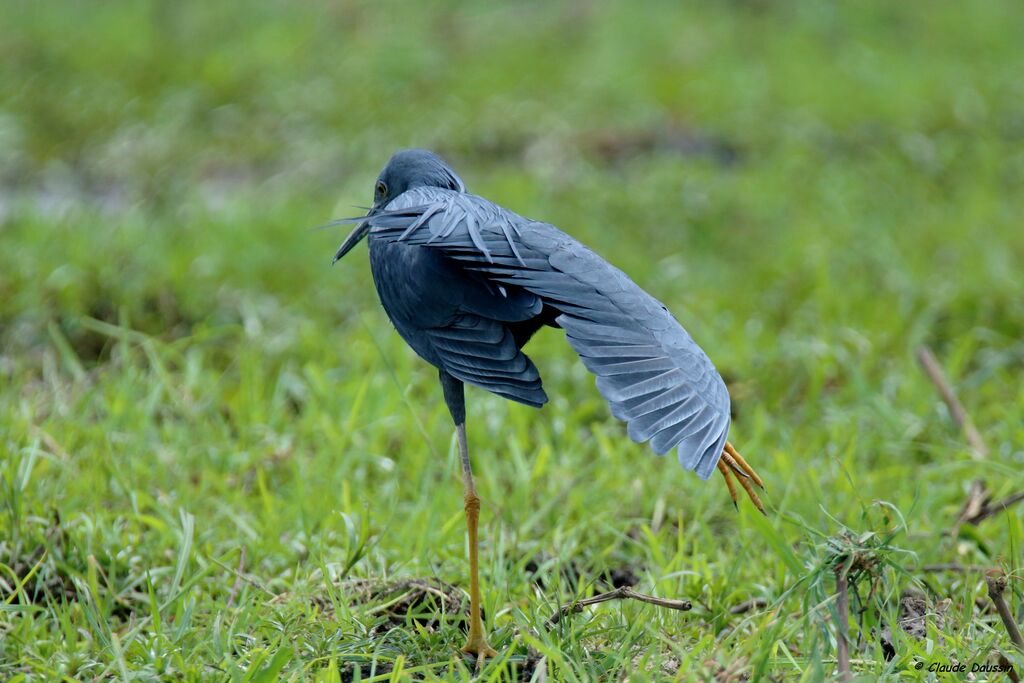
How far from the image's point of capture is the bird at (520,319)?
2.20m

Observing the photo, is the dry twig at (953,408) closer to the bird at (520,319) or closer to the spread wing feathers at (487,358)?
the bird at (520,319)

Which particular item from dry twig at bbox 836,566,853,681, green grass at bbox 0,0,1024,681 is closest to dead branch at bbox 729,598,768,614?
green grass at bbox 0,0,1024,681

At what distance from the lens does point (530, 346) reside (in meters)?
4.80

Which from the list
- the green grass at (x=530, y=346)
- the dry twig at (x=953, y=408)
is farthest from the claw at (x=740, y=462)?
the dry twig at (x=953, y=408)

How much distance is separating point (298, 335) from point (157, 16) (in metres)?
5.09

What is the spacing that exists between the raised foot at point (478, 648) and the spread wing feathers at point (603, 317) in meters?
0.60

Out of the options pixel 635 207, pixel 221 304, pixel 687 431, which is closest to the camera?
pixel 687 431

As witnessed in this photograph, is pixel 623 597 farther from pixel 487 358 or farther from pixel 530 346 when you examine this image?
pixel 530 346

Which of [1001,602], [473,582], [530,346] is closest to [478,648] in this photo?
[473,582]

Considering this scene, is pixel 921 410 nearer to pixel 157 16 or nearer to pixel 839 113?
pixel 839 113

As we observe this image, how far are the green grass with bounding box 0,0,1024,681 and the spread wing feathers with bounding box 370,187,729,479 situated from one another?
17.5 inches

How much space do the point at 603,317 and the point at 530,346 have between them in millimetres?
2445

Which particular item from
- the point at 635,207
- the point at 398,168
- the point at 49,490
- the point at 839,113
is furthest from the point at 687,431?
the point at 839,113

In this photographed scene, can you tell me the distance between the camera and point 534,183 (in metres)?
6.49
